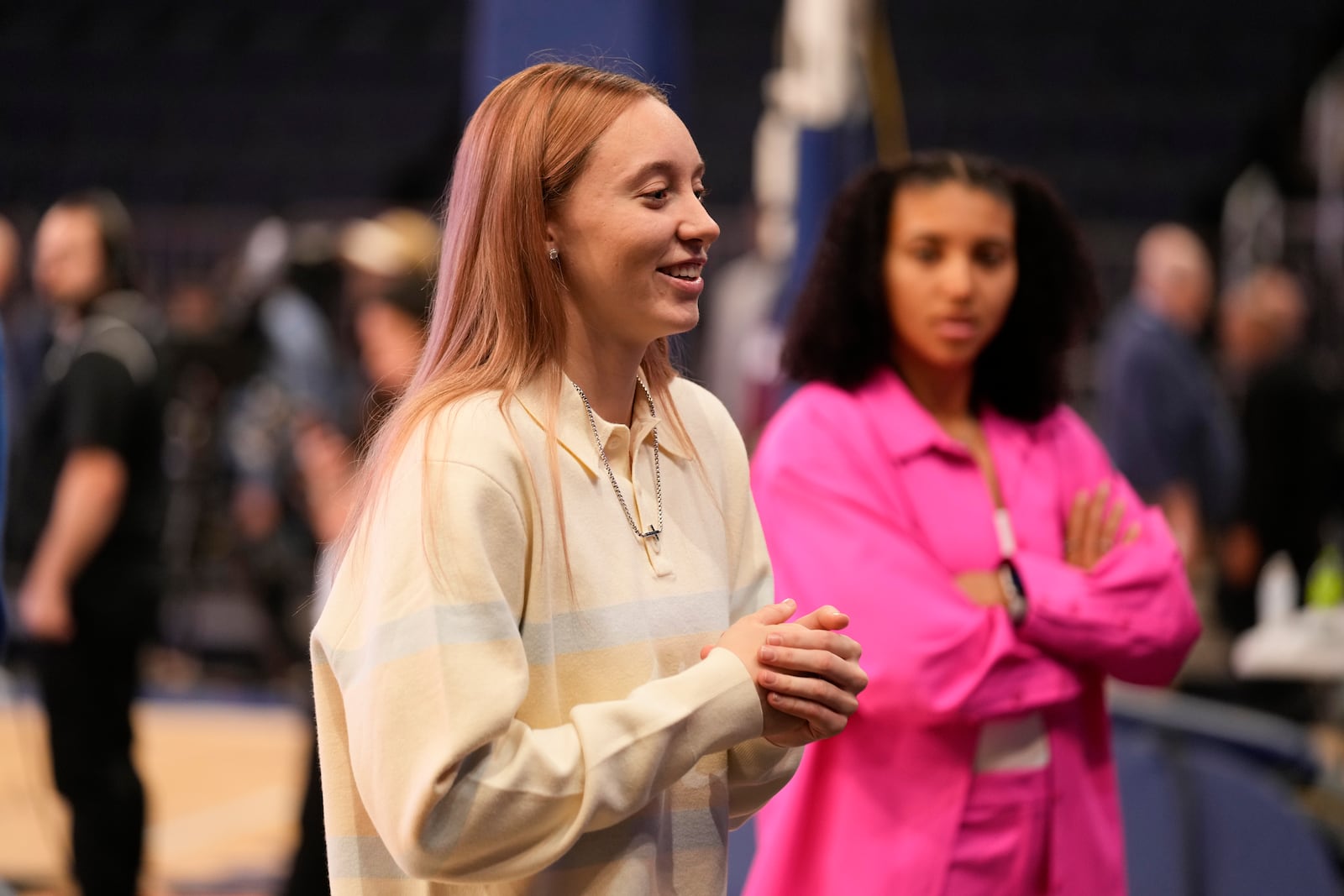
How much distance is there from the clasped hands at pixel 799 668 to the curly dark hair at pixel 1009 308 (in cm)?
78

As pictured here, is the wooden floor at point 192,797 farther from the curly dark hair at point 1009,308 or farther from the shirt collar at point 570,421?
the shirt collar at point 570,421

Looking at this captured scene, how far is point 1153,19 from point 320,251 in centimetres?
803

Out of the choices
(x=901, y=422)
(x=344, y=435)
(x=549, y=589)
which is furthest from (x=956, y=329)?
(x=344, y=435)

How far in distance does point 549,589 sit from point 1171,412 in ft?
16.6

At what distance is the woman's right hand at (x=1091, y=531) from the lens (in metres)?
2.11

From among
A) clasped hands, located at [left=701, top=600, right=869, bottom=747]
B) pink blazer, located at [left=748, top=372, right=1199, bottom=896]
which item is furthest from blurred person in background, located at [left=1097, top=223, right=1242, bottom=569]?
clasped hands, located at [left=701, top=600, right=869, bottom=747]

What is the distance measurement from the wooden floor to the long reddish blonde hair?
120 inches

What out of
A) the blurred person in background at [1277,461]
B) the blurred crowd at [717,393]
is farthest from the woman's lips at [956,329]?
the blurred person in background at [1277,461]

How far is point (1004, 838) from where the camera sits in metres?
1.96

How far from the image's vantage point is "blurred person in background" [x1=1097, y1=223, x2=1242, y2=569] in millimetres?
5953

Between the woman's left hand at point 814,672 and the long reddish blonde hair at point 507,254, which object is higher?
the long reddish blonde hair at point 507,254

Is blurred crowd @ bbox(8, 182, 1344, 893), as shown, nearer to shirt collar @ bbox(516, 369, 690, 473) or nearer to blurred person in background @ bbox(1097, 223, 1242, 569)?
blurred person in background @ bbox(1097, 223, 1242, 569)

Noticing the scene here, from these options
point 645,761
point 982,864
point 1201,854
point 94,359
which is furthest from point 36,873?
point 645,761

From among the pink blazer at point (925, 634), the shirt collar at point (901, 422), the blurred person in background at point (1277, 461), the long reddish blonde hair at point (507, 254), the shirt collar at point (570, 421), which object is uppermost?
the long reddish blonde hair at point (507, 254)
